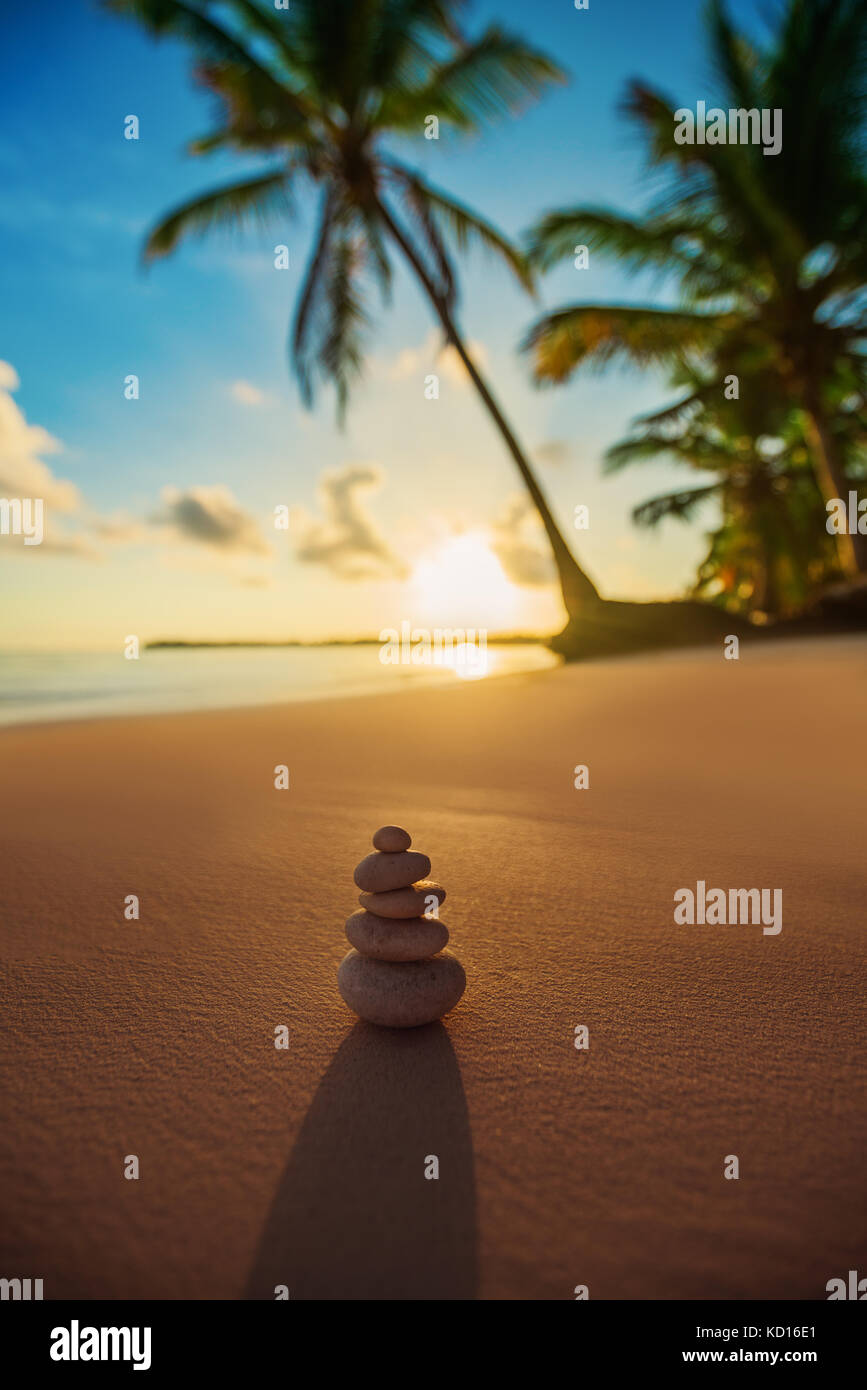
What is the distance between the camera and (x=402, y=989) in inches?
63.3

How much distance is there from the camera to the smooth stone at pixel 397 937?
167 centimetres

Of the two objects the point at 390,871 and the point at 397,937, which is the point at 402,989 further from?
the point at 390,871

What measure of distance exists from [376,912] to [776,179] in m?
13.6

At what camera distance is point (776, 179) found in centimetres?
1052

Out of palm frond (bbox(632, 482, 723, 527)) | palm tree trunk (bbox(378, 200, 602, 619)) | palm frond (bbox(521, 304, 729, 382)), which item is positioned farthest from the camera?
palm frond (bbox(632, 482, 723, 527))

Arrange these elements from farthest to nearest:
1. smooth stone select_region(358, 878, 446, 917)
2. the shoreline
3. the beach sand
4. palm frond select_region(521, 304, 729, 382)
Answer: palm frond select_region(521, 304, 729, 382), the shoreline, smooth stone select_region(358, 878, 446, 917), the beach sand

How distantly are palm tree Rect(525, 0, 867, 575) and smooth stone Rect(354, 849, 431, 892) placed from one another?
12.6m

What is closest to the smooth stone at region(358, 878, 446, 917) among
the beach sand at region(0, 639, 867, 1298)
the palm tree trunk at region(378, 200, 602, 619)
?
the beach sand at region(0, 639, 867, 1298)

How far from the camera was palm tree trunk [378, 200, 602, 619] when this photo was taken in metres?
10.8

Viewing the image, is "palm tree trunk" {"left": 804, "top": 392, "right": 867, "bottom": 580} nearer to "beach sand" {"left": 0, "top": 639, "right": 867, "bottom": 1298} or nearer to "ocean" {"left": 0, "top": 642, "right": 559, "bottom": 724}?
"ocean" {"left": 0, "top": 642, "right": 559, "bottom": 724}

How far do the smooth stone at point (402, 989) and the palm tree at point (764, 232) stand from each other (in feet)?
42.2

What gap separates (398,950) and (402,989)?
9 centimetres

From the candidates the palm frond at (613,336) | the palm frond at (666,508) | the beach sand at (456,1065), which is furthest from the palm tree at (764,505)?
the beach sand at (456,1065)

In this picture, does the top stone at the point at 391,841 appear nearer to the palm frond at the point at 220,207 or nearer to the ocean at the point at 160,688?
the ocean at the point at 160,688
